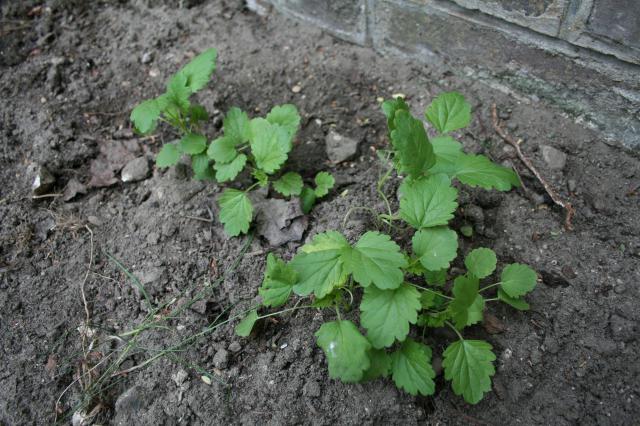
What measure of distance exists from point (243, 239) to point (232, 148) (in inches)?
15.0

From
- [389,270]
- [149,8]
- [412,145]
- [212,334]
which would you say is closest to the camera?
[389,270]

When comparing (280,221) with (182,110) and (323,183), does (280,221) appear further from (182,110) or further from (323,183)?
(182,110)

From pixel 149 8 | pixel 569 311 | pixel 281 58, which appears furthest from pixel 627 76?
pixel 149 8

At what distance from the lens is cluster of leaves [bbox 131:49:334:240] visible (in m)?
2.05

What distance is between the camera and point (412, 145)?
1731 millimetres

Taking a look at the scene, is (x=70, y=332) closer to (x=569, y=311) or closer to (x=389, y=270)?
(x=389, y=270)

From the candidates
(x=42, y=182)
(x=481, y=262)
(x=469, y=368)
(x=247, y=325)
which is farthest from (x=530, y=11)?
(x=42, y=182)

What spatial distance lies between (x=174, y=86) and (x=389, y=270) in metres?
1.23

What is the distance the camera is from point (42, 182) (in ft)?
7.60

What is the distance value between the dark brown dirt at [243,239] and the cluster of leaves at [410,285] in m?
0.12

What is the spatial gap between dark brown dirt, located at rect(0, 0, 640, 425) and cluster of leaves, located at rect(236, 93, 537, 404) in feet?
0.40

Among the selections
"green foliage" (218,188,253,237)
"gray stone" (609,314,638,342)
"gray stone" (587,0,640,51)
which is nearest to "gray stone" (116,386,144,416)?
"green foliage" (218,188,253,237)

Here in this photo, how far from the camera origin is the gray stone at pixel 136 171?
7.73ft

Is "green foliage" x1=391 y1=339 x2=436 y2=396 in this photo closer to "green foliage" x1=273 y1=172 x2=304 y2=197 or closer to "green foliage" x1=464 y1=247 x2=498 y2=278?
"green foliage" x1=464 y1=247 x2=498 y2=278
